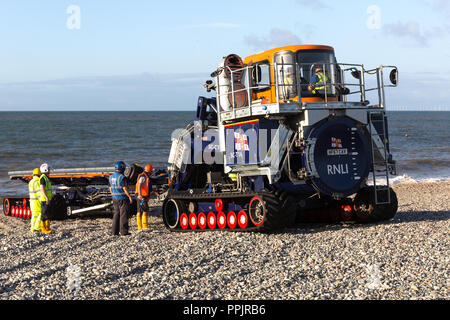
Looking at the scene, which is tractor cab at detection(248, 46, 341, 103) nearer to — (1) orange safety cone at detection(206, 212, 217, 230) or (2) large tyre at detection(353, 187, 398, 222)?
(2) large tyre at detection(353, 187, 398, 222)

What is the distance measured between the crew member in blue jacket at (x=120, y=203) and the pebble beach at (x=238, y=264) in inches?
14.7

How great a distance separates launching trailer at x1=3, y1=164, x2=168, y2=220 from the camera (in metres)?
17.8

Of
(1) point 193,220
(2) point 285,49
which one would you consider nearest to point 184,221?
(1) point 193,220

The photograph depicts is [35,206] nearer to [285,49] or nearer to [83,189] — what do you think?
[83,189]

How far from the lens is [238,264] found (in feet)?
33.8

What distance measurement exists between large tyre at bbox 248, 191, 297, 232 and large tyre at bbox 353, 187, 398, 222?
2.34 meters

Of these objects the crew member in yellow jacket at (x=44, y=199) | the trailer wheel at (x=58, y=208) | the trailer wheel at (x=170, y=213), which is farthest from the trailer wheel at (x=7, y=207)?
the trailer wheel at (x=170, y=213)

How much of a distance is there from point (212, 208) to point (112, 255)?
12.8 feet

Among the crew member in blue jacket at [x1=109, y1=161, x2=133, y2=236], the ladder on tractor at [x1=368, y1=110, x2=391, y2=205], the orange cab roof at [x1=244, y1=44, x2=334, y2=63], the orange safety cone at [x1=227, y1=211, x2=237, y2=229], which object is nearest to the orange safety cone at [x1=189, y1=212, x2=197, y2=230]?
the orange safety cone at [x1=227, y1=211, x2=237, y2=229]

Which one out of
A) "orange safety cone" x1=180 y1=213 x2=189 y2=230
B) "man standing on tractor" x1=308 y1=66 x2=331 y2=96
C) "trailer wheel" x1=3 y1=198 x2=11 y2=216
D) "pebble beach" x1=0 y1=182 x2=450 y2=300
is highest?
"man standing on tractor" x1=308 y1=66 x2=331 y2=96

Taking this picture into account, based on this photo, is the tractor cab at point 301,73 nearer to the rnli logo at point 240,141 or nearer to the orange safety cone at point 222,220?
the rnli logo at point 240,141

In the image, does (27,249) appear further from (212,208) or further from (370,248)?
(370,248)

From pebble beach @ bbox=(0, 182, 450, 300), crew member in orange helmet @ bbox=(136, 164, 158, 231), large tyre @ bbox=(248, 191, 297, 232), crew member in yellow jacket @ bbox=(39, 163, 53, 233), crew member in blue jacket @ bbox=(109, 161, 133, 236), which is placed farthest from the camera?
crew member in orange helmet @ bbox=(136, 164, 158, 231)
